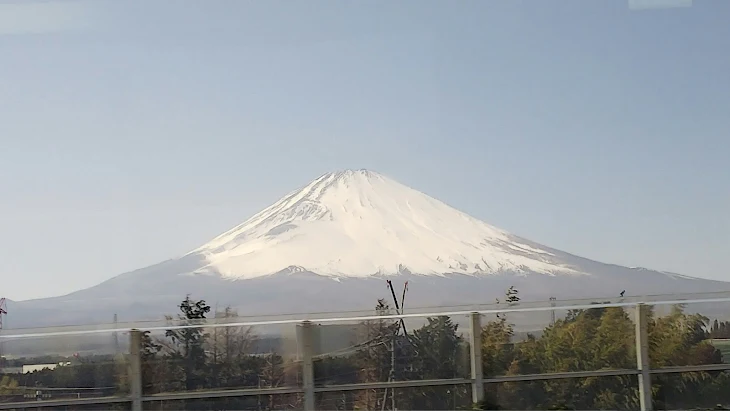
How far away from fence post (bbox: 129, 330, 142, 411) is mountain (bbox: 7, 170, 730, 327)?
10.5 ft

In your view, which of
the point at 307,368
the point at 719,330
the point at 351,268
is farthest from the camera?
the point at 351,268

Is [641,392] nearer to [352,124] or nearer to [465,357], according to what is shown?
[465,357]

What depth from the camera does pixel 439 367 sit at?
5.07 m

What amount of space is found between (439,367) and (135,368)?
1.92 m

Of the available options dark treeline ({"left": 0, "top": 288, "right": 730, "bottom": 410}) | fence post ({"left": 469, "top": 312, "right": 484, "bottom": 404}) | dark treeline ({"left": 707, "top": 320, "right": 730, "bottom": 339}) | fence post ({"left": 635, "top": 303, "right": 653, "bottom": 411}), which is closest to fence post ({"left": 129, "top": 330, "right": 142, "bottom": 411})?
dark treeline ({"left": 0, "top": 288, "right": 730, "bottom": 410})

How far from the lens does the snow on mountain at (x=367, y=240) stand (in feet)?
32.7

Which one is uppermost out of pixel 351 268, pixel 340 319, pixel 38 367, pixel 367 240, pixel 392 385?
pixel 367 240

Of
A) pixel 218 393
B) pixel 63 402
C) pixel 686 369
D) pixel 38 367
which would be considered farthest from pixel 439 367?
pixel 38 367

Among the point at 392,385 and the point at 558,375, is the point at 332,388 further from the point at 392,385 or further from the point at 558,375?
the point at 558,375

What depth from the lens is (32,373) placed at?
5074mm

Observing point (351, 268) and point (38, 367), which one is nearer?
point (38, 367)

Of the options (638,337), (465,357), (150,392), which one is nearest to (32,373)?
(150,392)

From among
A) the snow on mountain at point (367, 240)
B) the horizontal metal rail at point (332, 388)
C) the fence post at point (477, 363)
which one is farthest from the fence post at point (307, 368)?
the snow on mountain at point (367, 240)

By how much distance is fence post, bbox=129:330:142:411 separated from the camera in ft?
16.4
